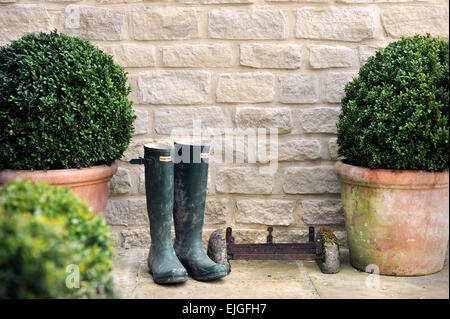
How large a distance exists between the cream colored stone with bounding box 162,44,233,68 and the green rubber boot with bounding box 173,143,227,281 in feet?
2.11

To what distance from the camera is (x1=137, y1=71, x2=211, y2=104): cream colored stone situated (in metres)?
3.10

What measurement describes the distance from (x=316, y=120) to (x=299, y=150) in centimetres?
21

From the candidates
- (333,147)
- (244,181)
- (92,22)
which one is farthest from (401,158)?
(92,22)

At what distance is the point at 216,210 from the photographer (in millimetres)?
3152

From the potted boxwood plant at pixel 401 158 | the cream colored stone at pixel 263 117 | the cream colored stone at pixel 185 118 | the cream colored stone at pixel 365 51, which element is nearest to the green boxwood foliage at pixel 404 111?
the potted boxwood plant at pixel 401 158

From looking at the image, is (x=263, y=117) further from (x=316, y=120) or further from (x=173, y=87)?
(x=173, y=87)

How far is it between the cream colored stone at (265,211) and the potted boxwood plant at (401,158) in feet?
1.62

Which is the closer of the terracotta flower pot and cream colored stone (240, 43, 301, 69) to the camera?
the terracotta flower pot

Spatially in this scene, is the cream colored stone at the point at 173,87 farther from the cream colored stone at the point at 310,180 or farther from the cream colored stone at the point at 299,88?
the cream colored stone at the point at 310,180

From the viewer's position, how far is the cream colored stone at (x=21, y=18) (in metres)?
3.06

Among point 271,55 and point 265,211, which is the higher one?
point 271,55

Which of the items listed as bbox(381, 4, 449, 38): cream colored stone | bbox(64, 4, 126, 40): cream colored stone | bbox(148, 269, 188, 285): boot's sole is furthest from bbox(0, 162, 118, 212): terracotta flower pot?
bbox(381, 4, 449, 38): cream colored stone

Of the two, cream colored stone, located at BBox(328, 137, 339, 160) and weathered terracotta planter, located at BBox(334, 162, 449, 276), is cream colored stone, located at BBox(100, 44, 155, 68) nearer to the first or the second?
cream colored stone, located at BBox(328, 137, 339, 160)
